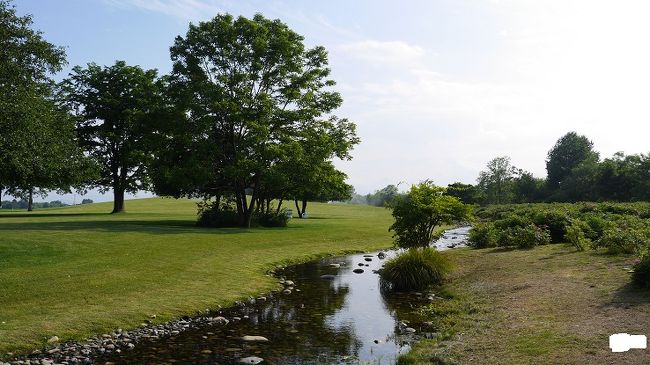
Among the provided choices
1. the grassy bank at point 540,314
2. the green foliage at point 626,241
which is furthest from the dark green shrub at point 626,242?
the grassy bank at point 540,314

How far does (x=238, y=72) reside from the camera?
134 ft

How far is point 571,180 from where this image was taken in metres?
100

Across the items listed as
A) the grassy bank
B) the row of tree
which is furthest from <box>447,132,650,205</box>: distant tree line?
the grassy bank

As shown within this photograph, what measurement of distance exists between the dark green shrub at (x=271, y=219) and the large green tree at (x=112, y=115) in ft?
60.2

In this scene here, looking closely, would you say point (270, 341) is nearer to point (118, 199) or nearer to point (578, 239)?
point (578, 239)

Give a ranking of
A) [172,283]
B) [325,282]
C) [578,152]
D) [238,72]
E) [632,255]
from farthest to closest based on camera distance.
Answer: [578,152], [238,72], [325,282], [632,255], [172,283]

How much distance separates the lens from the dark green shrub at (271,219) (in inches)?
1740

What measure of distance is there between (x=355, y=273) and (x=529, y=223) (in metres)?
12.4

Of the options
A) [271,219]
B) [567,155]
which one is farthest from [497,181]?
[271,219]

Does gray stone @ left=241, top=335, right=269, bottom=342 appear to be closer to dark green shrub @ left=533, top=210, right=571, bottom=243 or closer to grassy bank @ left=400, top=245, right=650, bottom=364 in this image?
grassy bank @ left=400, top=245, right=650, bottom=364

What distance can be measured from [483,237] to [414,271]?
1177 cm

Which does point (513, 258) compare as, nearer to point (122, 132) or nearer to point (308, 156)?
point (308, 156)

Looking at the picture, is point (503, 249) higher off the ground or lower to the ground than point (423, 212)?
lower

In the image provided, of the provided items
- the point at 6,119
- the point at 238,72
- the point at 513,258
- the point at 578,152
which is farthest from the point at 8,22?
the point at 578,152
